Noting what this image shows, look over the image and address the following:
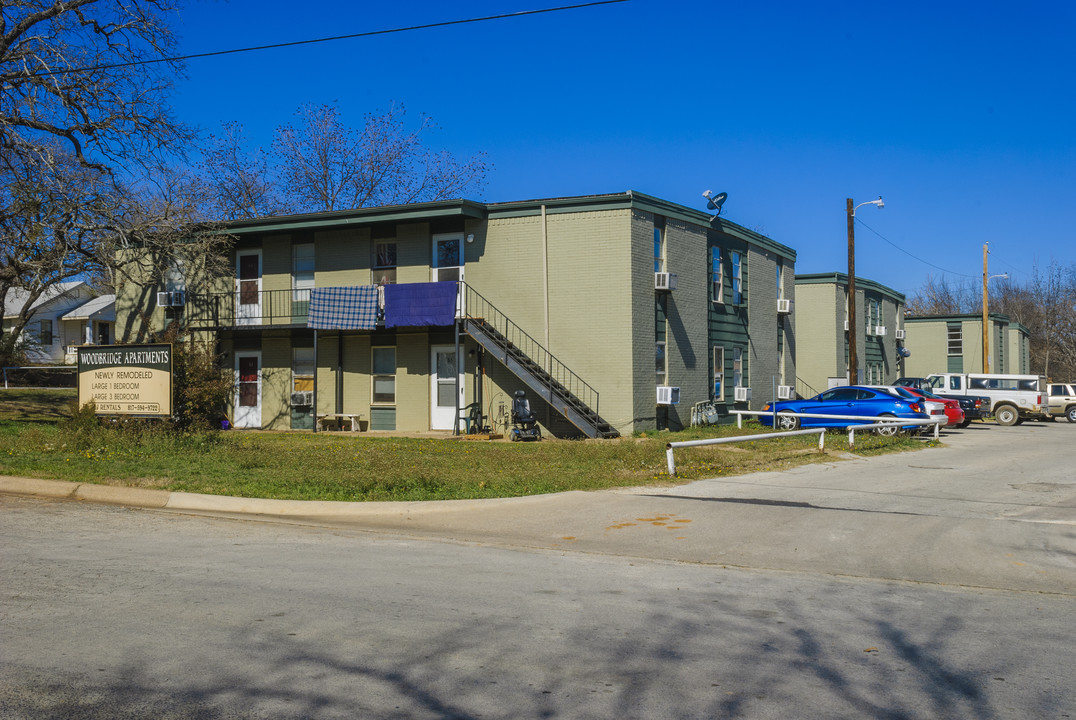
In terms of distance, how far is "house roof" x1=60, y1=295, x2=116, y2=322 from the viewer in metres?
55.7

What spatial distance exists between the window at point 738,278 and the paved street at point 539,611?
1877 cm

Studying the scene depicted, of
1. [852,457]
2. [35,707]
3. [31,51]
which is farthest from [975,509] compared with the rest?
[31,51]

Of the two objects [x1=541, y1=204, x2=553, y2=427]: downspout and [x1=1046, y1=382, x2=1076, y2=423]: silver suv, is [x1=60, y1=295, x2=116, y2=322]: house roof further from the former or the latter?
[x1=1046, y1=382, x2=1076, y2=423]: silver suv

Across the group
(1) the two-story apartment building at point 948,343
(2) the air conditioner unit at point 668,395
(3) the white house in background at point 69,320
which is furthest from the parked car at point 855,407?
(3) the white house in background at point 69,320

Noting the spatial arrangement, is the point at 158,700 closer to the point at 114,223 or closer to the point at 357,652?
the point at 357,652

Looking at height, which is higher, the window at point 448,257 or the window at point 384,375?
the window at point 448,257

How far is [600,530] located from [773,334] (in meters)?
24.5

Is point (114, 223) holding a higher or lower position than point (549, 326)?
higher

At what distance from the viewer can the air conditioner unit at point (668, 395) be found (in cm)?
2423

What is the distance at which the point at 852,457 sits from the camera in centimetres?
1862

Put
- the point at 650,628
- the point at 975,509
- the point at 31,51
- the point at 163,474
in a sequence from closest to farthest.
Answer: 1. the point at 650,628
2. the point at 975,509
3. the point at 163,474
4. the point at 31,51

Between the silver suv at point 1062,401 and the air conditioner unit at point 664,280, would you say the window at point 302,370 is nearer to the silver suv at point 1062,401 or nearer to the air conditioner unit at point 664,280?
the air conditioner unit at point 664,280

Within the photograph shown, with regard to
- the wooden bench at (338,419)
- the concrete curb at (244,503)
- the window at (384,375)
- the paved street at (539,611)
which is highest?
the window at (384,375)

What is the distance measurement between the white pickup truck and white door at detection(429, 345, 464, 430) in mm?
20502
